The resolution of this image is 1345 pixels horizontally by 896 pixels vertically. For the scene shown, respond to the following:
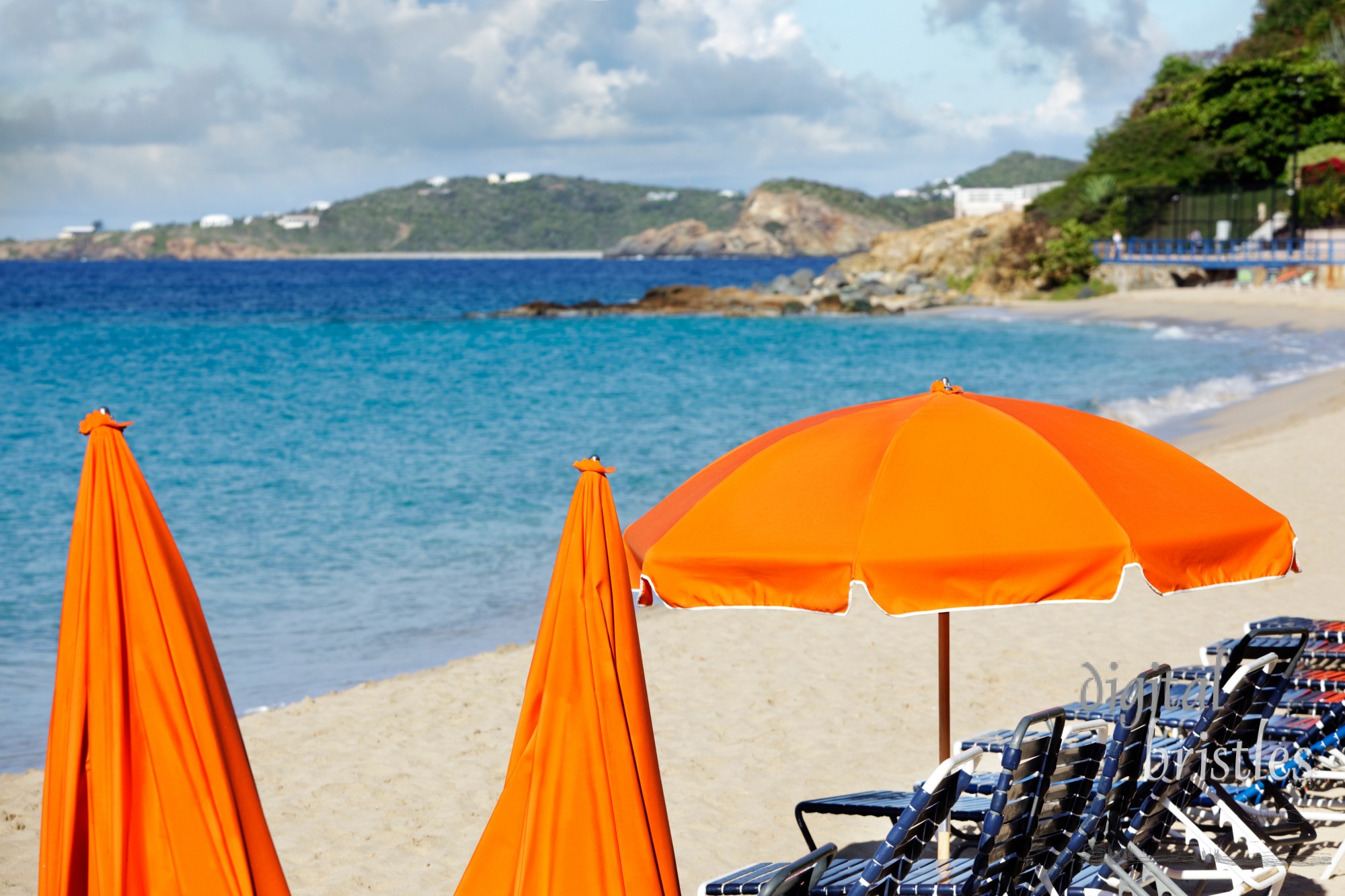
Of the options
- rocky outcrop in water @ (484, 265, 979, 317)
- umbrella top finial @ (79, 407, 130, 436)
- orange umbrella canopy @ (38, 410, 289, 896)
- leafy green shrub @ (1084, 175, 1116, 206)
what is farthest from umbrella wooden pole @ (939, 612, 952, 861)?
leafy green shrub @ (1084, 175, 1116, 206)

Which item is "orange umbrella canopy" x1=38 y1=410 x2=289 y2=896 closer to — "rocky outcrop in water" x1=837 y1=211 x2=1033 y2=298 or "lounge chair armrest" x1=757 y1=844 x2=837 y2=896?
"lounge chair armrest" x1=757 y1=844 x2=837 y2=896

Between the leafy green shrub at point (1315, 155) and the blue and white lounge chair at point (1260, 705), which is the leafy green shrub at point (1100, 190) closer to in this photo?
the leafy green shrub at point (1315, 155)

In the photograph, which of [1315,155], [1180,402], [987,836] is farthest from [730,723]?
[1315,155]

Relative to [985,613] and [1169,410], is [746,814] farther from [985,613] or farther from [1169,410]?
[1169,410]

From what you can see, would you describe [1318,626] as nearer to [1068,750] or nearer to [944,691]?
[944,691]

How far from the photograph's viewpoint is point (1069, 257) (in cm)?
5966

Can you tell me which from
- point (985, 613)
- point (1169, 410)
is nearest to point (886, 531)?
point (985, 613)

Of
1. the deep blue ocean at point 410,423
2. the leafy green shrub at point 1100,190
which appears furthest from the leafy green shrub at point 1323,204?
the deep blue ocean at point 410,423

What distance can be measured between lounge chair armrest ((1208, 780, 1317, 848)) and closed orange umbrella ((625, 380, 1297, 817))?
1.20 meters

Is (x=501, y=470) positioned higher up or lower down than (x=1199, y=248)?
lower down

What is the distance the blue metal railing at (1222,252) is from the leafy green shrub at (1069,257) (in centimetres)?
69

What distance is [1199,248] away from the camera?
56.0 meters

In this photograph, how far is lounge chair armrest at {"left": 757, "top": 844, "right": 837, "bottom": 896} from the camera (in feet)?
10.4

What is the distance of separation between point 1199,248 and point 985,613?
5182cm
